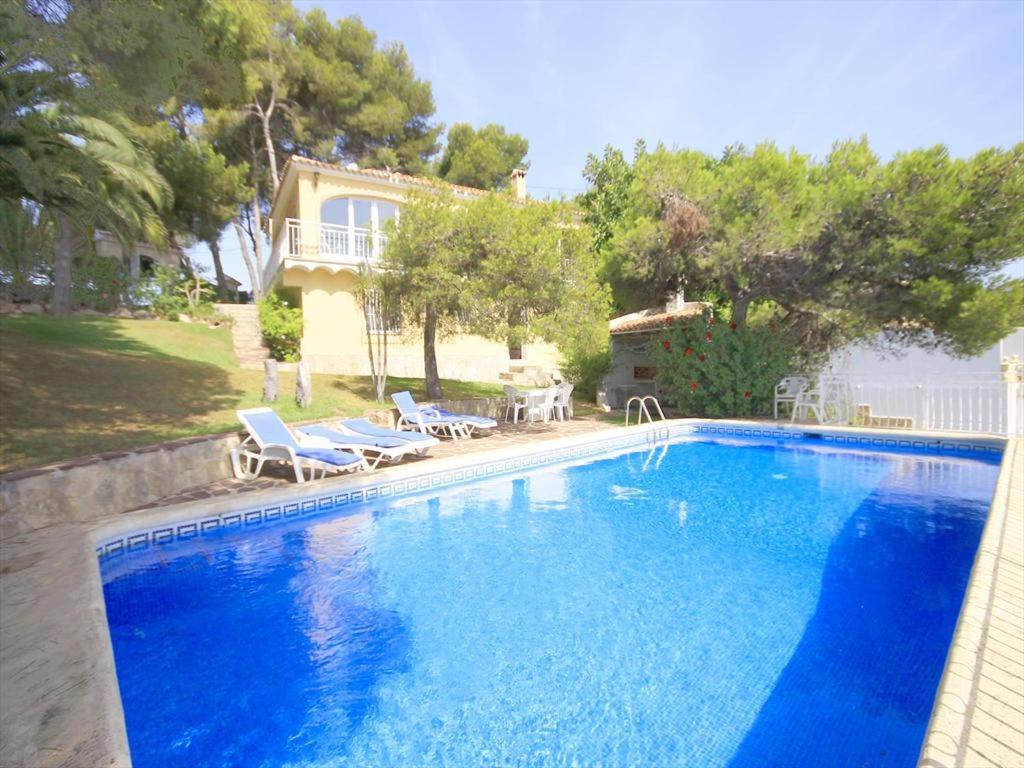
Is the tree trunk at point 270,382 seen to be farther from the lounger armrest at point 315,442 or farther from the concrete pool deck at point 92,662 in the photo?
the concrete pool deck at point 92,662

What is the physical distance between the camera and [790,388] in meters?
13.9

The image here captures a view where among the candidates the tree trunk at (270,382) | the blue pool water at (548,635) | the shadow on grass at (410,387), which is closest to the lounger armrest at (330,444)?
the blue pool water at (548,635)

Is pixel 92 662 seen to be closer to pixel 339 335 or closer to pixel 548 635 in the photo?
pixel 548 635

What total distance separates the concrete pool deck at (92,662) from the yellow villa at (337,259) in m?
12.6

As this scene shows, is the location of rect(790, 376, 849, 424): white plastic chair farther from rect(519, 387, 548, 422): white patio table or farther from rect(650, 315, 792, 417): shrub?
rect(519, 387, 548, 422): white patio table

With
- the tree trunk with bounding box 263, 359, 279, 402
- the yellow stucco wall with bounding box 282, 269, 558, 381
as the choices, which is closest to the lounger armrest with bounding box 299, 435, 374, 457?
the tree trunk with bounding box 263, 359, 279, 402

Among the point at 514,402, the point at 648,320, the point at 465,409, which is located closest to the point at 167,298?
the point at 465,409

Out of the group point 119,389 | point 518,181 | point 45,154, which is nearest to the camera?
point 45,154

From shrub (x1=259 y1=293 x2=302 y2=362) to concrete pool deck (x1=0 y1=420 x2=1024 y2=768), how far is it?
12296mm

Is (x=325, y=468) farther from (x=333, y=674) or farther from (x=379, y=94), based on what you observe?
(x=379, y=94)

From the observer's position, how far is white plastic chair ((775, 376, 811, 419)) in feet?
44.7

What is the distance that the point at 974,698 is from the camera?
2.39 m

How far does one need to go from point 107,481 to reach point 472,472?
5.09 meters

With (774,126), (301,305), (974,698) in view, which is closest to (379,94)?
(301,305)
